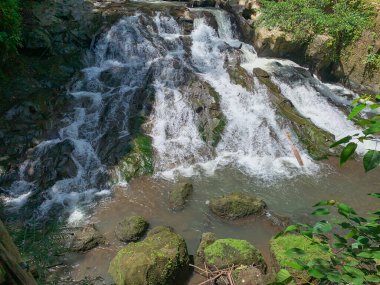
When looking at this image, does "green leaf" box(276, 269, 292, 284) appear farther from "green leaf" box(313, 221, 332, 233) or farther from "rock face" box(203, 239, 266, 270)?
"rock face" box(203, 239, 266, 270)

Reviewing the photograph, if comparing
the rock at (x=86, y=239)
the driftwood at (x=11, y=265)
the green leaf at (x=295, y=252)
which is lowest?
the rock at (x=86, y=239)

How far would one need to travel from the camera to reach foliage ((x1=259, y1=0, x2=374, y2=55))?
14.2 meters

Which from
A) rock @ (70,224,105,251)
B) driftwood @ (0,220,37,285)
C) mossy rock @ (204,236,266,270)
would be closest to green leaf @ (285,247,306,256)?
driftwood @ (0,220,37,285)

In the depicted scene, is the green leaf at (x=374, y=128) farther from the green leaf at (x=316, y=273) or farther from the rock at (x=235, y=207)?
the rock at (x=235, y=207)

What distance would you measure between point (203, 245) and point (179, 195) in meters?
1.95

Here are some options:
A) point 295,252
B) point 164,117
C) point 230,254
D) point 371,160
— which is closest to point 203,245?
point 230,254

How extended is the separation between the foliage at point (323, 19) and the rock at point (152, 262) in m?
11.9

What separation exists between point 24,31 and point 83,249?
893cm

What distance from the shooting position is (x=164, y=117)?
36.8 ft

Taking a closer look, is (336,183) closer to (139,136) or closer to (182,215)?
(182,215)

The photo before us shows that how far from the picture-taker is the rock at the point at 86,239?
22.4 feet

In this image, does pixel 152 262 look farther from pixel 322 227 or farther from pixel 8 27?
pixel 8 27

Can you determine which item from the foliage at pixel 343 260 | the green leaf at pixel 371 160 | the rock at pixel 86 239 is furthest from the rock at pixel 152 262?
the green leaf at pixel 371 160

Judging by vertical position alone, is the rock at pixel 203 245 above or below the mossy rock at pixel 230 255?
below
